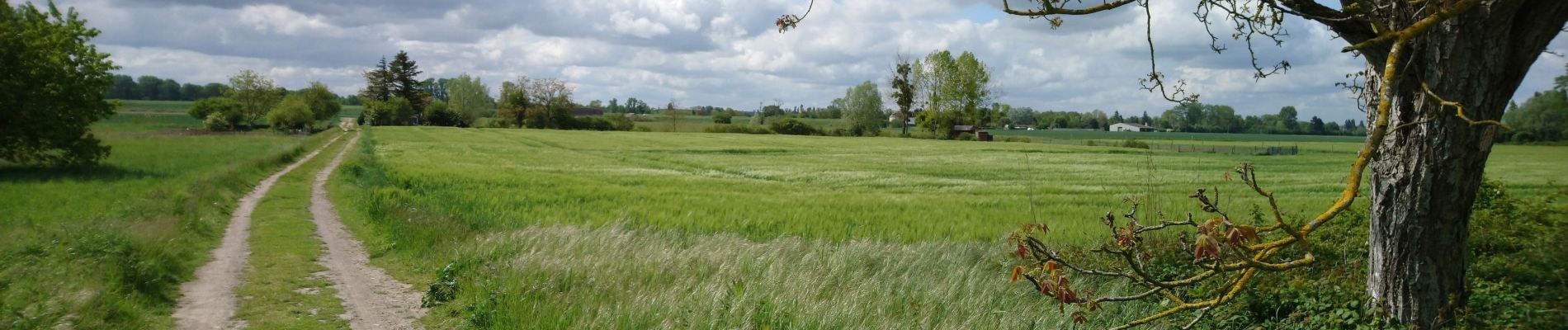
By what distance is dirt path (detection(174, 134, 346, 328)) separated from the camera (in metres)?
7.45

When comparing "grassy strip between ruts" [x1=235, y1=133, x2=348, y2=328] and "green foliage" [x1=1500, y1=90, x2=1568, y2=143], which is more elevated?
"green foliage" [x1=1500, y1=90, x2=1568, y2=143]

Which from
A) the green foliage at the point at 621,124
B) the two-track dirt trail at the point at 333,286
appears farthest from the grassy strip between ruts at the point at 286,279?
the green foliage at the point at 621,124

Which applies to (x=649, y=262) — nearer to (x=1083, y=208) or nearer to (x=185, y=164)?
(x=1083, y=208)

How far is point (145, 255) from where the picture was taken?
8.92 meters

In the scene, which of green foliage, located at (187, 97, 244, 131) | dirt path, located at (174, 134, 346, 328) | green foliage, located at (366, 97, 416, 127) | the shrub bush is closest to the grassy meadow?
dirt path, located at (174, 134, 346, 328)

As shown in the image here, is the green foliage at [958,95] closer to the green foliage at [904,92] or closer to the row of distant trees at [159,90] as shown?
the green foliage at [904,92]

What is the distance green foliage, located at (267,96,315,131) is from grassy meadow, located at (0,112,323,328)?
61475 mm

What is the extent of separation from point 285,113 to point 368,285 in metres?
81.9

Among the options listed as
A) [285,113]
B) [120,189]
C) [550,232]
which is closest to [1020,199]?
[550,232]

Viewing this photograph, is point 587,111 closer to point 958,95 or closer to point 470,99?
point 470,99

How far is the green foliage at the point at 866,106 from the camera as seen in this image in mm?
108438

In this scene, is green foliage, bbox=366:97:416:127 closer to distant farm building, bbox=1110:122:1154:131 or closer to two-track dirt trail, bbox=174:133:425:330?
distant farm building, bbox=1110:122:1154:131

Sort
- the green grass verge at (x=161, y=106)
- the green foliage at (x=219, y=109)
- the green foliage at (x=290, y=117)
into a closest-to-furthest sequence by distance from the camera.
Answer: the green foliage at (x=290, y=117), the green foliage at (x=219, y=109), the green grass verge at (x=161, y=106)

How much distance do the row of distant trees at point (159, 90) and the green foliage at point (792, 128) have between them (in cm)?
9632
